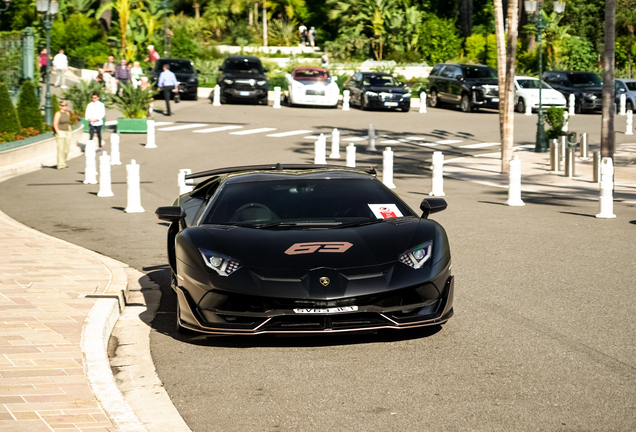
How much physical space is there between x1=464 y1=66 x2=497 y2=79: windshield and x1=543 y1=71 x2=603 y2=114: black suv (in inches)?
128

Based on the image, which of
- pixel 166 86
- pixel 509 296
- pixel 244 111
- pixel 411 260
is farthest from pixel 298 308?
pixel 244 111

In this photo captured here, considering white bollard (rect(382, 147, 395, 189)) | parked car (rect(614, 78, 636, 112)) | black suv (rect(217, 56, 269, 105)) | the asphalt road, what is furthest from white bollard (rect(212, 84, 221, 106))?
the asphalt road

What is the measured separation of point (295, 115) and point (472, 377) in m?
32.5

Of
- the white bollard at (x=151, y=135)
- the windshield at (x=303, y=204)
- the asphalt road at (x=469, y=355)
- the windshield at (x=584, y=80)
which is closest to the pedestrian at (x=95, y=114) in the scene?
the white bollard at (x=151, y=135)

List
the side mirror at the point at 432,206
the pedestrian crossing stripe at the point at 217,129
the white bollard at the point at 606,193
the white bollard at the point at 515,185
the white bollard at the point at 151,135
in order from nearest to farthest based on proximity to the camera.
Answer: the side mirror at the point at 432,206
the white bollard at the point at 606,193
the white bollard at the point at 515,185
the white bollard at the point at 151,135
the pedestrian crossing stripe at the point at 217,129

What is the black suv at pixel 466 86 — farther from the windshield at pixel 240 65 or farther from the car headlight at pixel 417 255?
the car headlight at pixel 417 255

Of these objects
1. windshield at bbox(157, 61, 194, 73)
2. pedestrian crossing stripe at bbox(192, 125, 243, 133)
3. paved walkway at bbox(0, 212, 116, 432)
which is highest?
windshield at bbox(157, 61, 194, 73)

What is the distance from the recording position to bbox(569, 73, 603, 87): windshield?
138 ft

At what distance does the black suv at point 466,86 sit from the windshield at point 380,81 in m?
2.15

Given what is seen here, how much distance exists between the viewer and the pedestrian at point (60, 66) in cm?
4384

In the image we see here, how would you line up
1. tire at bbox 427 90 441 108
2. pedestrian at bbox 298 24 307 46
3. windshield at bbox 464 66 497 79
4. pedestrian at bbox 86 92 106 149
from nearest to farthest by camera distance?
pedestrian at bbox 86 92 106 149, windshield at bbox 464 66 497 79, tire at bbox 427 90 441 108, pedestrian at bbox 298 24 307 46

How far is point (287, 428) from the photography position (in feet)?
17.1

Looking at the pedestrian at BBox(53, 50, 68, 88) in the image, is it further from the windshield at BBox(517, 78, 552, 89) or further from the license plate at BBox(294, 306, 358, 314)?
the license plate at BBox(294, 306, 358, 314)

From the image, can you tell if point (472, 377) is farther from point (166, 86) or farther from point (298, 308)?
point (166, 86)
